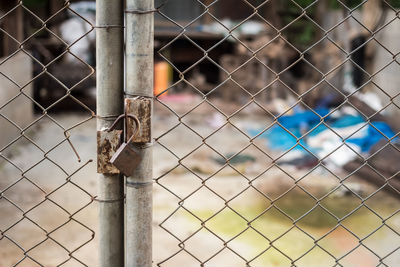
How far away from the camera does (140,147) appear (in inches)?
58.2

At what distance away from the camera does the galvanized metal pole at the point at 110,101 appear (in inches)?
56.0

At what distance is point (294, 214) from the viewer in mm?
4078

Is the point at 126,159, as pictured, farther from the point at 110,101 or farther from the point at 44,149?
the point at 44,149

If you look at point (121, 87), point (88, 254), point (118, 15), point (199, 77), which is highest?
point (118, 15)

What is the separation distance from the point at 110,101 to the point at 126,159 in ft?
0.52

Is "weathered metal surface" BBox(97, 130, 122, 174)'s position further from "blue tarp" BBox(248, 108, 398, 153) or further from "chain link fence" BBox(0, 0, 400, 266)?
"blue tarp" BBox(248, 108, 398, 153)

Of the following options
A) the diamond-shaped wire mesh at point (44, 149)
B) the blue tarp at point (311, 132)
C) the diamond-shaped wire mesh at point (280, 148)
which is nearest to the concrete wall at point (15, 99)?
the diamond-shaped wire mesh at point (44, 149)

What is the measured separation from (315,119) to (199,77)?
11.6 ft

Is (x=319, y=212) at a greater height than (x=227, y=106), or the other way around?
(x=319, y=212)

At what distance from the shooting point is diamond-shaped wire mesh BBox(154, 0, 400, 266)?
2.04 meters

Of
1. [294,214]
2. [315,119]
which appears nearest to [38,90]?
[315,119]

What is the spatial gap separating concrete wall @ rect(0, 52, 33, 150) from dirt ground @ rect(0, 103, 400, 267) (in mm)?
210

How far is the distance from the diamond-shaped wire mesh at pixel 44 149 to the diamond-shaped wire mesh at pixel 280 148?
17.1 inches

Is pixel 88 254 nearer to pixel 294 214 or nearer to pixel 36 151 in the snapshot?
pixel 294 214
